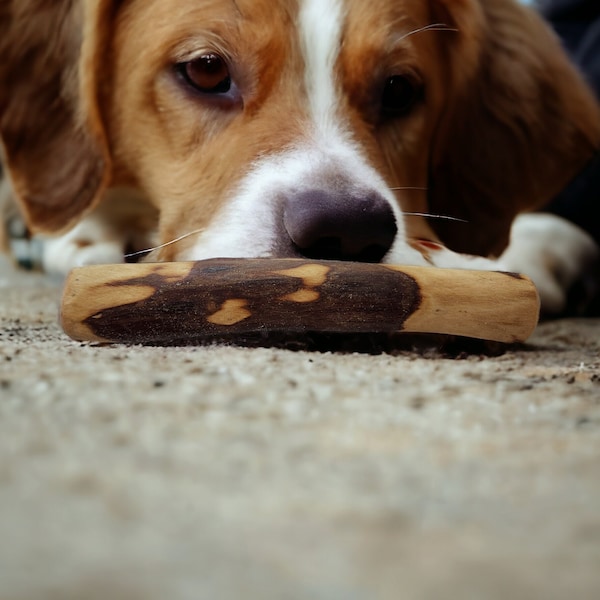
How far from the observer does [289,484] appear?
40 cm

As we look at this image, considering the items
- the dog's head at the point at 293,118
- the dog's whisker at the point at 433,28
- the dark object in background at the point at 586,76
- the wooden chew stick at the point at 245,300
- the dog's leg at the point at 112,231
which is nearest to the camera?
the wooden chew stick at the point at 245,300

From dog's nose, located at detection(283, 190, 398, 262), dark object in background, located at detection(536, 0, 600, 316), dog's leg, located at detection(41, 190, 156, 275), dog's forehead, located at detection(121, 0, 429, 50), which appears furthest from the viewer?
dark object in background, located at detection(536, 0, 600, 316)

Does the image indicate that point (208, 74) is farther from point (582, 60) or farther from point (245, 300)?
point (582, 60)

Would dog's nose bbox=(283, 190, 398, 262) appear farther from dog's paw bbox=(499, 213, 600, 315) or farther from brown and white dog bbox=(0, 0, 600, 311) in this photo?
dog's paw bbox=(499, 213, 600, 315)


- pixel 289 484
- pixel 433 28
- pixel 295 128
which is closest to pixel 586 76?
pixel 433 28

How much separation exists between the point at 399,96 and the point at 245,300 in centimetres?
75

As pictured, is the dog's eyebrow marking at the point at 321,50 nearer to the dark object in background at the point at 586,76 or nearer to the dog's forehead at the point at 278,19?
the dog's forehead at the point at 278,19

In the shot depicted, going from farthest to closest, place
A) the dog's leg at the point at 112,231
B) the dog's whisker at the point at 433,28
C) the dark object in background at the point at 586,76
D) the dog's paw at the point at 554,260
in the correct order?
1. the dark object in background at the point at 586,76
2. the dog's paw at the point at 554,260
3. the dog's leg at the point at 112,231
4. the dog's whisker at the point at 433,28

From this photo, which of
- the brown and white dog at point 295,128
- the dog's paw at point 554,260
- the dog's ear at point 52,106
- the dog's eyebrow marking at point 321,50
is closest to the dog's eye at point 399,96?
the brown and white dog at point 295,128

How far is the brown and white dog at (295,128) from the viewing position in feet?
3.66

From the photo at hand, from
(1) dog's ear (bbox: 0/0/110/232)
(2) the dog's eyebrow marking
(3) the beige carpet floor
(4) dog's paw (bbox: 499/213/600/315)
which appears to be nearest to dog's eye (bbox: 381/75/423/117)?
(2) the dog's eyebrow marking

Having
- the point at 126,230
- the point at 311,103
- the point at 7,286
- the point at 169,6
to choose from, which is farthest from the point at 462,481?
the point at 7,286

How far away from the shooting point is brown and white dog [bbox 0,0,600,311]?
3.66ft

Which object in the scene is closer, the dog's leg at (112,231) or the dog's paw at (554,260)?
the dog's leg at (112,231)
